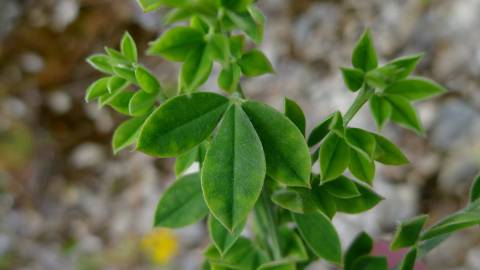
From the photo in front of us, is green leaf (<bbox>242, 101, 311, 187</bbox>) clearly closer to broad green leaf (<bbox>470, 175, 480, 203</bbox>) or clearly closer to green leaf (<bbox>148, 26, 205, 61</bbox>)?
green leaf (<bbox>148, 26, 205, 61</bbox>)

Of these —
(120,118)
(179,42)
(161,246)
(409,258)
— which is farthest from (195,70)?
(120,118)

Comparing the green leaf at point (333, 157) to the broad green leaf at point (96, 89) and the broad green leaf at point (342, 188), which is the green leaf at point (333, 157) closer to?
the broad green leaf at point (342, 188)

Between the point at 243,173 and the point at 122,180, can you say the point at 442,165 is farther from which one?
the point at 243,173

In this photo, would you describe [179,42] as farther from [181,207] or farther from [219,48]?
[181,207]

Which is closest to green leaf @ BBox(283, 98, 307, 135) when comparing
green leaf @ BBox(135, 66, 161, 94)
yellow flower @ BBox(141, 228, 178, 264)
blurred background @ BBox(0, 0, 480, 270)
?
green leaf @ BBox(135, 66, 161, 94)

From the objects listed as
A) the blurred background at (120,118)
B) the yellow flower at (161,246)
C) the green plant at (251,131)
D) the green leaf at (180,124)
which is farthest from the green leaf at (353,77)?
the yellow flower at (161,246)

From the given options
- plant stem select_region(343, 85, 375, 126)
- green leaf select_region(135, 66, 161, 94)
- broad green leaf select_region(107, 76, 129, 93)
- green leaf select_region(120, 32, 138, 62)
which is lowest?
plant stem select_region(343, 85, 375, 126)
